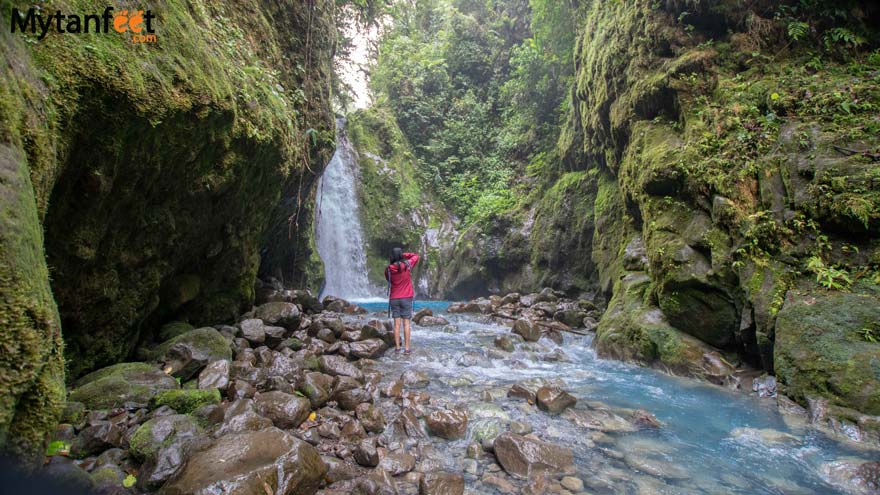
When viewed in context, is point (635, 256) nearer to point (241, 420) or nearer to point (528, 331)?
point (528, 331)

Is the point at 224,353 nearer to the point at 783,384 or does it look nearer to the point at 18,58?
the point at 18,58

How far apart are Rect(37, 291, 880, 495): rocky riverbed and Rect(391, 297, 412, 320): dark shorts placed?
138cm

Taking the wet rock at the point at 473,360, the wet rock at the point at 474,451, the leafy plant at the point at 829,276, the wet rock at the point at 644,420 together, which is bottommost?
the wet rock at the point at 473,360

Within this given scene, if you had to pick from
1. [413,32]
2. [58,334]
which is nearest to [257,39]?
[58,334]

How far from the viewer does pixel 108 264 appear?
436 cm

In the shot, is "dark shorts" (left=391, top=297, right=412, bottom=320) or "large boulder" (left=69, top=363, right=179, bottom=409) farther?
"dark shorts" (left=391, top=297, right=412, bottom=320)

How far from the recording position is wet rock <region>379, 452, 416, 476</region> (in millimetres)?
3388

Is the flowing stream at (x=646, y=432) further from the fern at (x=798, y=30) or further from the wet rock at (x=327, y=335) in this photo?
the fern at (x=798, y=30)

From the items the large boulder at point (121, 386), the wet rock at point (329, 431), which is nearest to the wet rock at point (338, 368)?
the wet rock at point (329, 431)

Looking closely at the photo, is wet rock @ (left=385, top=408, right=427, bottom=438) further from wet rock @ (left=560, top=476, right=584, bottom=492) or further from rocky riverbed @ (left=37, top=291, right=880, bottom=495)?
wet rock @ (left=560, top=476, right=584, bottom=492)

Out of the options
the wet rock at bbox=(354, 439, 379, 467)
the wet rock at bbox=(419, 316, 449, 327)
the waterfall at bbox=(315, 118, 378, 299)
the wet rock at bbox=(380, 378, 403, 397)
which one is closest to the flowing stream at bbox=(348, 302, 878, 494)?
the wet rock at bbox=(380, 378, 403, 397)

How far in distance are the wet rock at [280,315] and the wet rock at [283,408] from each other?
3.84 meters

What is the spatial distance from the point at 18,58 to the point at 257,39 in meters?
5.81

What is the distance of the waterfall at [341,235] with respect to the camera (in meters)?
17.9
